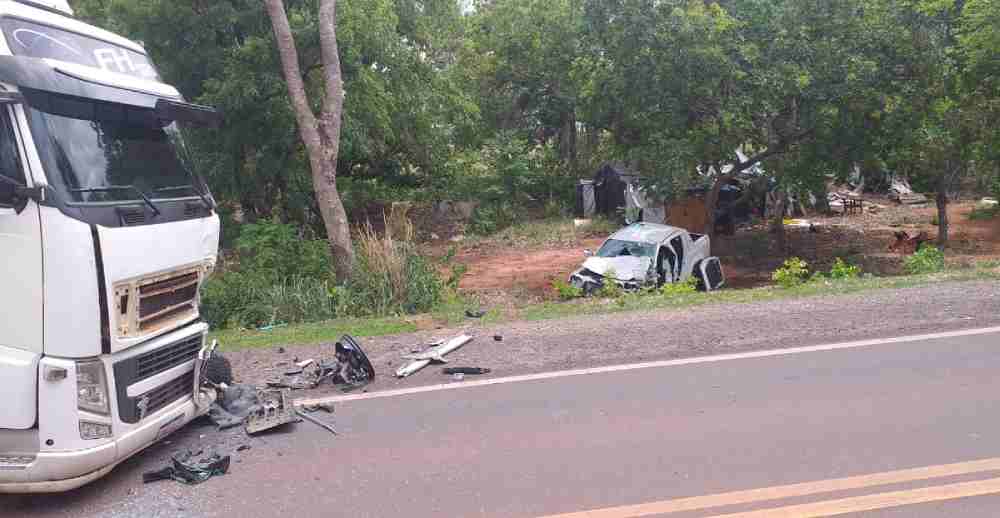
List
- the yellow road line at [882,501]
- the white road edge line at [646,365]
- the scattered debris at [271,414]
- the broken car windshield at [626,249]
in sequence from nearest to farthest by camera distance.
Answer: the yellow road line at [882,501] → the scattered debris at [271,414] → the white road edge line at [646,365] → the broken car windshield at [626,249]

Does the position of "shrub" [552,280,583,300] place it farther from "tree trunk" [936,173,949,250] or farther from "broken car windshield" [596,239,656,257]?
"tree trunk" [936,173,949,250]

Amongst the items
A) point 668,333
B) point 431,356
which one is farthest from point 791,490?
point 431,356

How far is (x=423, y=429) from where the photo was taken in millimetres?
5617

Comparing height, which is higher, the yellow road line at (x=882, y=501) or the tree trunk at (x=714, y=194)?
the tree trunk at (x=714, y=194)

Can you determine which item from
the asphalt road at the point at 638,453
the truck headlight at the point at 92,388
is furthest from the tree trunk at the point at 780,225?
the truck headlight at the point at 92,388

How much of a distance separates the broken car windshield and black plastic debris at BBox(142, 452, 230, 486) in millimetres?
10479

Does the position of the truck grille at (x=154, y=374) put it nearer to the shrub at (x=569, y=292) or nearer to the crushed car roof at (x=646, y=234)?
the shrub at (x=569, y=292)

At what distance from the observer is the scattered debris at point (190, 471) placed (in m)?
4.77

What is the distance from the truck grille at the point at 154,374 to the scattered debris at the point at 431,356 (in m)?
2.24

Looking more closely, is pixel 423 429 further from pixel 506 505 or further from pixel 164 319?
pixel 164 319

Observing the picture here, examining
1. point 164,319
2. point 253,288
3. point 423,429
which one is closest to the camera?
point 164,319

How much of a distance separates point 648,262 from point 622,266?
0.49 metres

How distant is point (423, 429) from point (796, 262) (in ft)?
29.9

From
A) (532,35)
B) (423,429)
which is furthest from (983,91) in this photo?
(423,429)
